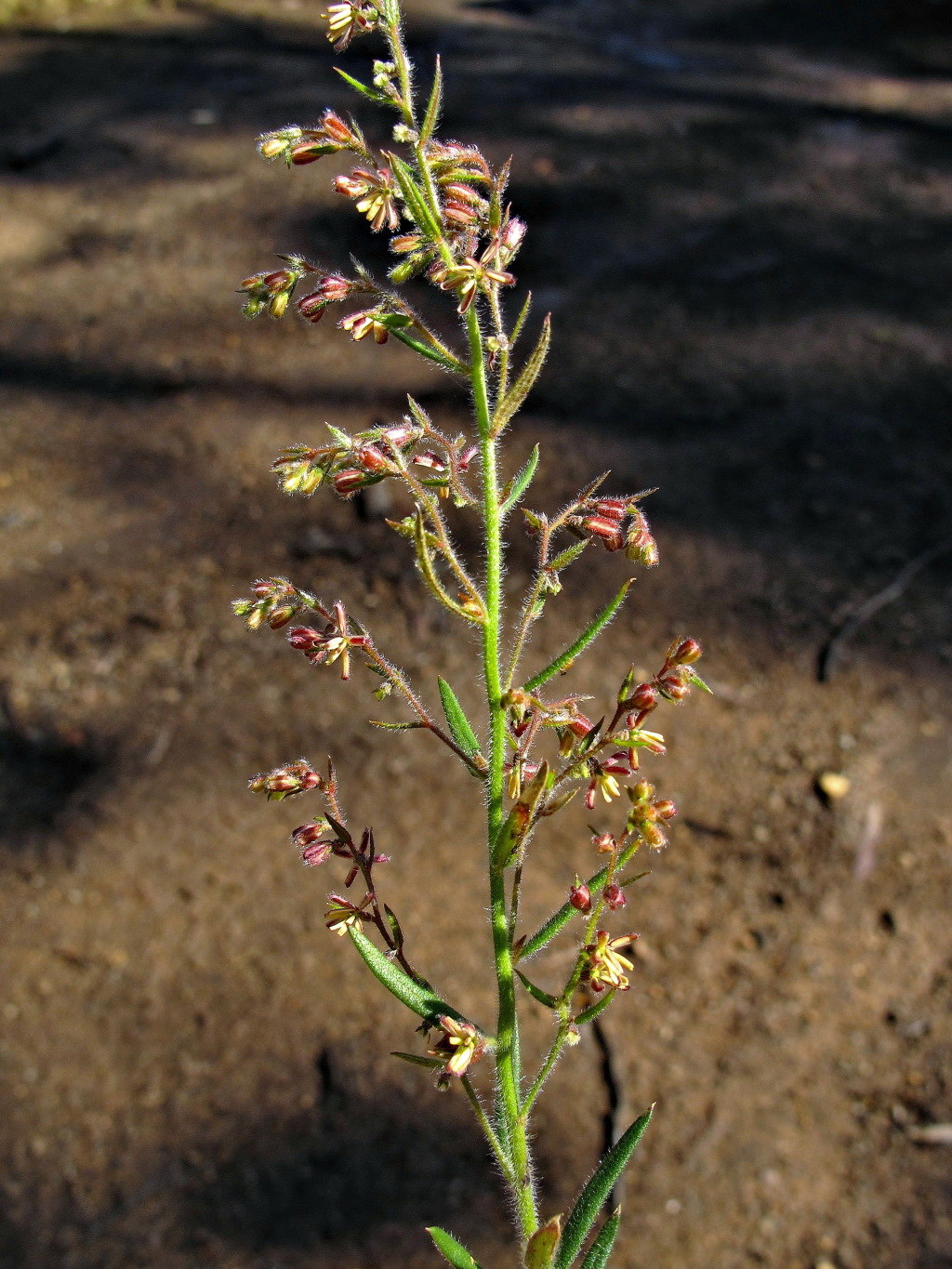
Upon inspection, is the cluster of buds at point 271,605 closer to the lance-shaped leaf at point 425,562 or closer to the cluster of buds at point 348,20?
the lance-shaped leaf at point 425,562

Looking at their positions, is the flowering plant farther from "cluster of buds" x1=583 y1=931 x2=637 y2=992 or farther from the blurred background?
the blurred background

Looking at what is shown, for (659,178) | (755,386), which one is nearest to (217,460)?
(755,386)

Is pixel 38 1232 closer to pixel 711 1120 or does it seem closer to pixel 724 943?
pixel 711 1120

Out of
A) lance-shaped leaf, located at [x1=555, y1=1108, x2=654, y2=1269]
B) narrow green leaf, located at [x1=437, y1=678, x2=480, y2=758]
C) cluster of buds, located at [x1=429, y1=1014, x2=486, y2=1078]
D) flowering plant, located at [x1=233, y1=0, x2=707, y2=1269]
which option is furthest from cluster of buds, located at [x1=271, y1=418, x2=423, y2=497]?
lance-shaped leaf, located at [x1=555, y1=1108, x2=654, y2=1269]

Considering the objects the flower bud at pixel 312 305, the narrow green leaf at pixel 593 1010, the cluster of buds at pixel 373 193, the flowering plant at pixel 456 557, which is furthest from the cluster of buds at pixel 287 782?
the cluster of buds at pixel 373 193

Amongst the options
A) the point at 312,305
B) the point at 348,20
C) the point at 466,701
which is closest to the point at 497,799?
the point at 312,305

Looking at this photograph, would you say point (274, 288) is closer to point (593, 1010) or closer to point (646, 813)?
point (646, 813)
